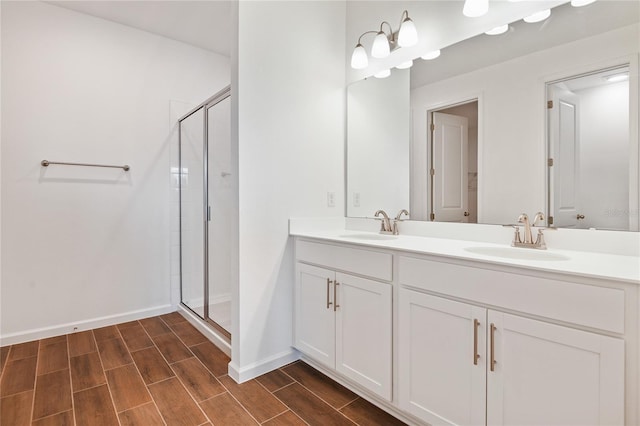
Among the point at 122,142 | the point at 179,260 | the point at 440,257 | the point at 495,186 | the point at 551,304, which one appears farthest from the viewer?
the point at 179,260

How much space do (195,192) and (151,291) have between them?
1.04 m

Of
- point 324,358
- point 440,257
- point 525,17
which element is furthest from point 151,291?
point 525,17

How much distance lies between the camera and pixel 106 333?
2.62m

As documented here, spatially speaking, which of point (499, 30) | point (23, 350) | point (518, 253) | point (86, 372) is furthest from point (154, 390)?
point (499, 30)

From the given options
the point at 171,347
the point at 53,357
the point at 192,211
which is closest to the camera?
the point at 53,357

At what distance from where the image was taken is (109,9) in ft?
8.50

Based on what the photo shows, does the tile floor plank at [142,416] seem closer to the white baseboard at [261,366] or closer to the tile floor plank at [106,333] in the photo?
the white baseboard at [261,366]

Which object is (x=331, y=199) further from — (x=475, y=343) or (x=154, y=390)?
(x=154, y=390)

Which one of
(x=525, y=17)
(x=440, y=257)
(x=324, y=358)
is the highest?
(x=525, y=17)

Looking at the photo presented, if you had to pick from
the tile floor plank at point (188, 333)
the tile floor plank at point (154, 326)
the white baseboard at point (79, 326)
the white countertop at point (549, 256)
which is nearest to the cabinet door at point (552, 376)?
the white countertop at point (549, 256)

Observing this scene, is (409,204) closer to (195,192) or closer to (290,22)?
(290,22)

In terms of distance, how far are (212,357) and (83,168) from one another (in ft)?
6.14

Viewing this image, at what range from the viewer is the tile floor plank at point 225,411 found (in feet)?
5.10

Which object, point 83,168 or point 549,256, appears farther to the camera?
point 83,168
